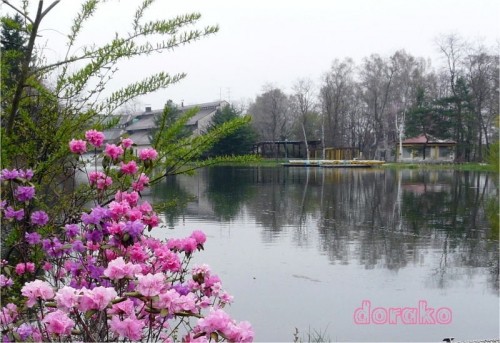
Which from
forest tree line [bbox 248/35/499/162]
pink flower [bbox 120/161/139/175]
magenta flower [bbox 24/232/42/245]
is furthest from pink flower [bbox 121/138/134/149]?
forest tree line [bbox 248/35/499/162]

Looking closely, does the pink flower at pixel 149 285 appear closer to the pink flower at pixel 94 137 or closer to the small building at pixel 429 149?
the pink flower at pixel 94 137

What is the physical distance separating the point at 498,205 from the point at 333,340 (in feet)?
38.9

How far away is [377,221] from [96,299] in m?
11.0

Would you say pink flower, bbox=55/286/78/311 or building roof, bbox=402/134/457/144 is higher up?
building roof, bbox=402/134/457/144

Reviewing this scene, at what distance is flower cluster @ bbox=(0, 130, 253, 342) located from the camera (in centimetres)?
129

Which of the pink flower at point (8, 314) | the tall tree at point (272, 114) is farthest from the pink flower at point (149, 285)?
the tall tree at point (272, 114)

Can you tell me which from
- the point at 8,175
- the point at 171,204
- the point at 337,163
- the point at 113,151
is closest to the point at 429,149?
the point at 337,163

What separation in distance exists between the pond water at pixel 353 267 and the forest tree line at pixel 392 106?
2919cm

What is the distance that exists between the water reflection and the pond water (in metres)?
0.03

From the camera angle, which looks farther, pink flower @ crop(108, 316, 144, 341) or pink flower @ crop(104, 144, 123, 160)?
pink flower @ crop(104, 144, 123, 160)

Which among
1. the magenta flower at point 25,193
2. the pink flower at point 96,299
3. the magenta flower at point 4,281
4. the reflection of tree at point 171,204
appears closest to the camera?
the pink flower at point 96,299

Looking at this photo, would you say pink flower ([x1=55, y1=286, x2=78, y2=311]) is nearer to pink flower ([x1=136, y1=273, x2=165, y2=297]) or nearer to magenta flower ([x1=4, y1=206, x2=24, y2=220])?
pink flower ([x1=136, y1=273, x2=165, y2=297])

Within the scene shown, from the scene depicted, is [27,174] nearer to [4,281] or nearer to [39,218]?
[39,218]

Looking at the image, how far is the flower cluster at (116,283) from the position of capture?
1294 millimetres
